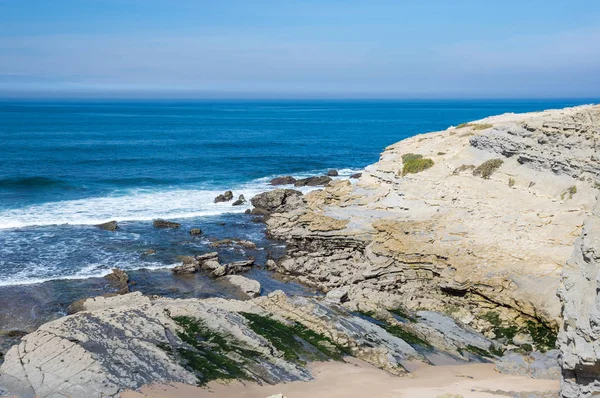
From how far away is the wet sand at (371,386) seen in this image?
15.3m

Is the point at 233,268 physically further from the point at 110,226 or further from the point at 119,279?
the point at 110,226

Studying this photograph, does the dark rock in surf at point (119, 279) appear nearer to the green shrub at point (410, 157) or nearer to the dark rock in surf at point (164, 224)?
the dark rock in surf at point (164, 224)

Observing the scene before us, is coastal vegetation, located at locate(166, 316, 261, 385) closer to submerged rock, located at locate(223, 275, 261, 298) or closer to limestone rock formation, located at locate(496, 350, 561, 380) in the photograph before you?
submerged rock, located at locate(223, 275, 261, 298)

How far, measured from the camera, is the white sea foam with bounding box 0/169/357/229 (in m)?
41.0

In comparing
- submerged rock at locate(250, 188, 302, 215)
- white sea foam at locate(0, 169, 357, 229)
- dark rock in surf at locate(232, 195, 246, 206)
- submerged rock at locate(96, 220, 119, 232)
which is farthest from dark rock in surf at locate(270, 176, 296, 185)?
submerged rock at locate(96, 220, 119, 232)

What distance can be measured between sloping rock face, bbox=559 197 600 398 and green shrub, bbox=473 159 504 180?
20.1 m

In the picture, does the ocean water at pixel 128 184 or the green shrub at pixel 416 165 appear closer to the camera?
the ocean water at pixel 128 184

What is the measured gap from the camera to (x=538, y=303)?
21.4m

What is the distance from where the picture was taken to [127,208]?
4525cm

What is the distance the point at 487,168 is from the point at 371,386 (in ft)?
73.0

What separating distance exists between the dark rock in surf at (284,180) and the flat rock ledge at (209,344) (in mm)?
34128

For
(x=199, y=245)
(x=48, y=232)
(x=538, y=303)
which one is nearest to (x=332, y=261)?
(x=199, y=245)

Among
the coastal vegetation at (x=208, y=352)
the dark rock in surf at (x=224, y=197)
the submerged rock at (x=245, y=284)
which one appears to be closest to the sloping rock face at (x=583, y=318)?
the coastal vegetation at (x=208, y=352)

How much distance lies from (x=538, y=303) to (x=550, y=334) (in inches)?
51.5
